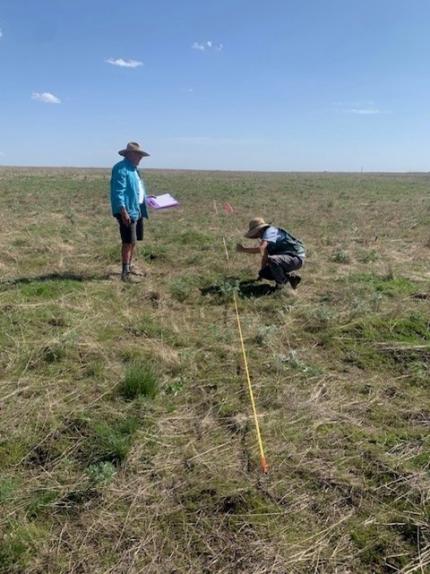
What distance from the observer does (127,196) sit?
690 centimetres

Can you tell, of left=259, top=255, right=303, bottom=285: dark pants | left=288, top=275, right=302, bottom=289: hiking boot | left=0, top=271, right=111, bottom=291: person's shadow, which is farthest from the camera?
left=0, top=271, right=111, bottom=291: person's shadow

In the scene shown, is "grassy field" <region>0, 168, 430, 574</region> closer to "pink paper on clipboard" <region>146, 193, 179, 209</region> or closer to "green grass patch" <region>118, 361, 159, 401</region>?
"green grass patch" <region>118, 361, 159, 401</region>

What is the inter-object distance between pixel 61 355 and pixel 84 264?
3944 millimetres

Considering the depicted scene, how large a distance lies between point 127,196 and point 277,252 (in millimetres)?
2421

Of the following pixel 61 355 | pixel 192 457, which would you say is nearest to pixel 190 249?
pixel 61 355

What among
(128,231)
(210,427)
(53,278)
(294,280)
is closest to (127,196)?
(128,231)

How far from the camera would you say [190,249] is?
9.54m

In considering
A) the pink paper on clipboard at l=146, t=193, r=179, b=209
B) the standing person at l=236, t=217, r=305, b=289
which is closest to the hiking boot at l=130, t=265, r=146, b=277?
the pink paper on clipboard at l=146, t=193, r=179, b=209

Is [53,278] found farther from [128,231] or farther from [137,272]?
[128,231]

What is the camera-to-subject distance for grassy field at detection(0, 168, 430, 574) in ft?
8.00

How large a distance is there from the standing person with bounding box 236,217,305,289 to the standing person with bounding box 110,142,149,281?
5.76 ft

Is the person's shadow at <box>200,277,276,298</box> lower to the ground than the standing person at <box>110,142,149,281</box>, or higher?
lower

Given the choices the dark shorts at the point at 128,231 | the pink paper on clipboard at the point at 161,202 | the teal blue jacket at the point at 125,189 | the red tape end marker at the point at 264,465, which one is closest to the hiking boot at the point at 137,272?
the dark shorts at the point at 128,231

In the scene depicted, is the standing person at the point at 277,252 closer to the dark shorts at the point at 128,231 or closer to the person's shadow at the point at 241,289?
the person's shadow at the point at 241,289
